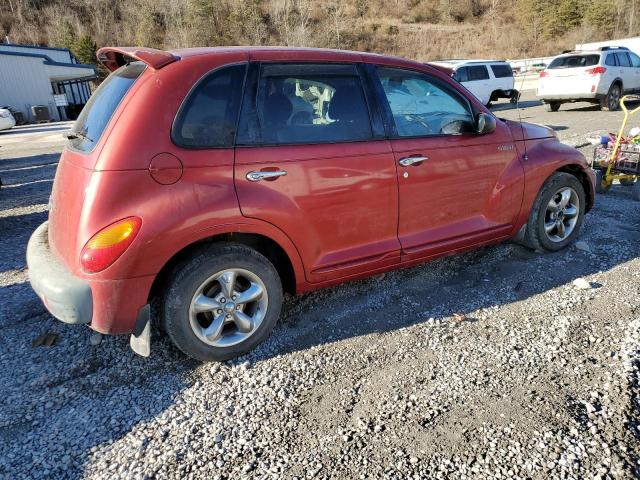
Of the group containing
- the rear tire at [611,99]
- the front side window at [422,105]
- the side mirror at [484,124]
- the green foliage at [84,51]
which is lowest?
the rear tire at [611,99]

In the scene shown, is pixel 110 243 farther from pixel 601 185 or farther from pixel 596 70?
pixel 596 70

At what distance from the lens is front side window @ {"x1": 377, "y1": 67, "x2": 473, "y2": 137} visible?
347 cm

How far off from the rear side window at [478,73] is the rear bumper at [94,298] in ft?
56.4

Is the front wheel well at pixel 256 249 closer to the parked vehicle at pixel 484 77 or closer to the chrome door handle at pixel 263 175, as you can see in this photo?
the chrome door handle at pixel 263 175

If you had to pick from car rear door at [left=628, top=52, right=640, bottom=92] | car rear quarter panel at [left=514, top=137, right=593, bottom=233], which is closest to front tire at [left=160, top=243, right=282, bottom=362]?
car rear quarter panel at [left=514, top=137, right=593, bottom=233]

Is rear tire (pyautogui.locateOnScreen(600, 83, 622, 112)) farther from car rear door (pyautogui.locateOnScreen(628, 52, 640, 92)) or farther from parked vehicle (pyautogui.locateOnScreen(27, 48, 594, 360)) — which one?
parked vehicle (pyautogui.locateOnScreen(27, 48, 594, 360))

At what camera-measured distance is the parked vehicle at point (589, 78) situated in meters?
14.8

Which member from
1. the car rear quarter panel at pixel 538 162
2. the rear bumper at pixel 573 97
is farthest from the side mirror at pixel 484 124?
the rear bumper at pixel 573 97

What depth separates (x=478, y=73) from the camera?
1755 centimetres

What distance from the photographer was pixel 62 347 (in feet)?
10.8

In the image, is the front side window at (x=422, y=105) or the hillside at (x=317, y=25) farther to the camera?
the hillside at (x=317, y=25)

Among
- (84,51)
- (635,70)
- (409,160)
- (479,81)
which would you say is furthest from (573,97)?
(84,51)

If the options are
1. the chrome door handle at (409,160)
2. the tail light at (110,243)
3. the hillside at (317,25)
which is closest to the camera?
the tail light at (110,243)

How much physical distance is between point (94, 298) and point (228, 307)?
0.77m
